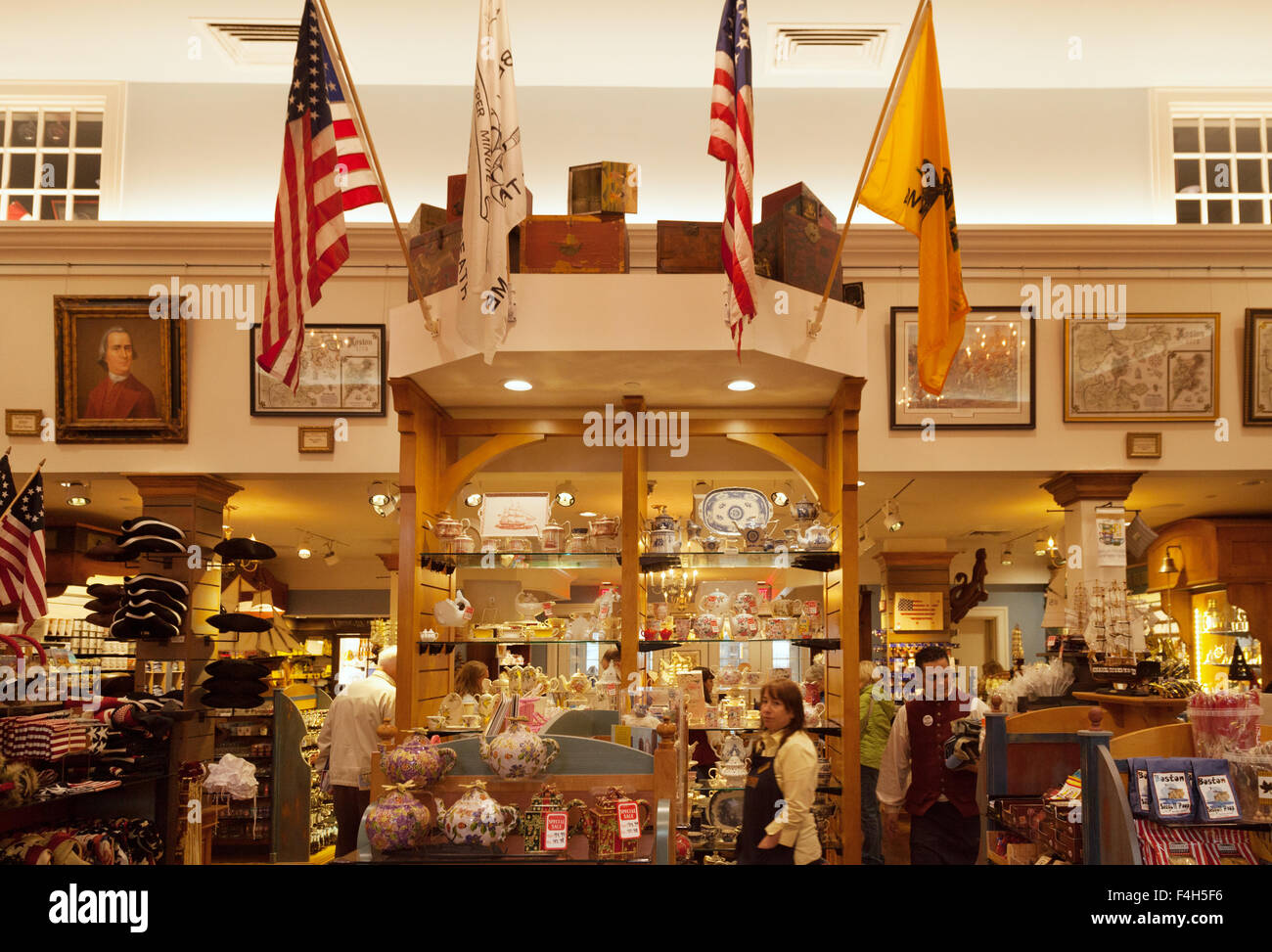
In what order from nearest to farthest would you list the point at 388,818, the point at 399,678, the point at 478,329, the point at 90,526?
the point at 388,818 → the point at 478,329 → the point at 399,678 → the point at 90,526

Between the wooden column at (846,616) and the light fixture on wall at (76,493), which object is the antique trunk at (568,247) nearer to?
the wooden column at (846,616)

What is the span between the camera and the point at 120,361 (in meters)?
7.88

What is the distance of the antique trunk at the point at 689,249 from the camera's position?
525cm

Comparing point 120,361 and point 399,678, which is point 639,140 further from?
point 399,678

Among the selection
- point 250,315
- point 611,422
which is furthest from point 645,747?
point 250,315

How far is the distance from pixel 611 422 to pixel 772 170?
11.2 feet

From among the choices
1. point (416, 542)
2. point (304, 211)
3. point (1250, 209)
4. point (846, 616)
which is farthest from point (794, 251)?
point (1250, 209)

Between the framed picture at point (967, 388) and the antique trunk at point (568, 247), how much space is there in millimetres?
3468

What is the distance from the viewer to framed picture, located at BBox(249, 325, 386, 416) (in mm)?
7926

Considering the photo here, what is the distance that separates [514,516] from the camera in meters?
5.96

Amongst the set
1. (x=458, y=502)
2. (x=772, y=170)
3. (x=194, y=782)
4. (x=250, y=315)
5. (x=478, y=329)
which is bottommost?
(x=194, y=782)

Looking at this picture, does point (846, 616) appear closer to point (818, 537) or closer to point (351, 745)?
point (818, 537)

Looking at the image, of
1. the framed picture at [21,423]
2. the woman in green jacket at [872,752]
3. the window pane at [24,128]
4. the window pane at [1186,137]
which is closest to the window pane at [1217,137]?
the window pane at [1186,137]

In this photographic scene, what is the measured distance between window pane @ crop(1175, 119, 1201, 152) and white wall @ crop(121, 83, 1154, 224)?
1.40 ft
